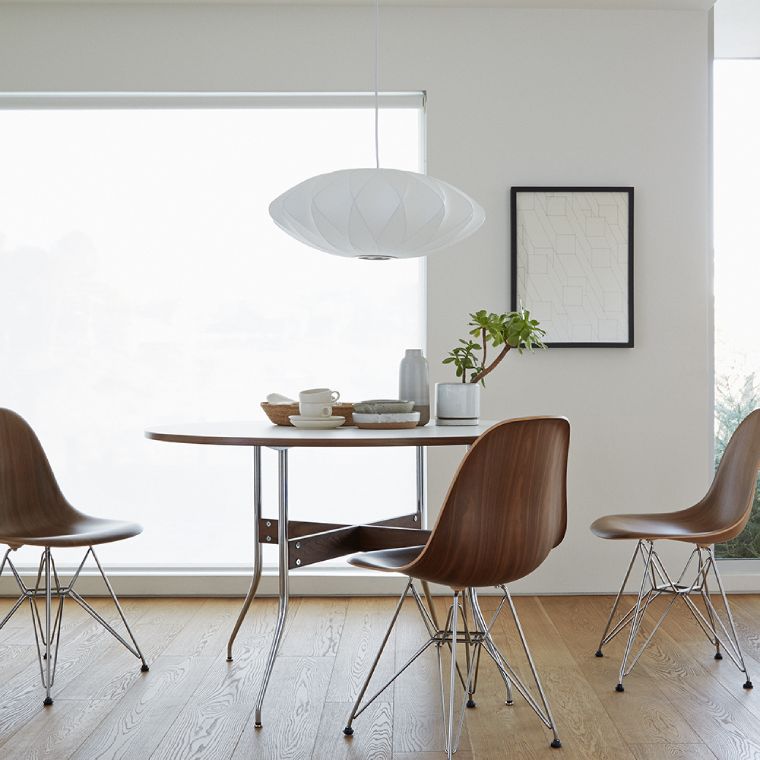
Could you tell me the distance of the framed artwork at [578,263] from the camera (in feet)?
12.9

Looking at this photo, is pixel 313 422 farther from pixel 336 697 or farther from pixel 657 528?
pixel 657 528

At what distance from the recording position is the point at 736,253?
414cm

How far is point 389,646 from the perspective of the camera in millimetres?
3133

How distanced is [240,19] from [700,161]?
84.6 inches

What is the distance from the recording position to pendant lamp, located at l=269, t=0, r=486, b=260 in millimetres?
2564

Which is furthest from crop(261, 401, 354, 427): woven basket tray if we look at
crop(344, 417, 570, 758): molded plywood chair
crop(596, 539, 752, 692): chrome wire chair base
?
crop(596, 539, 752, 692): chrome wire chair base

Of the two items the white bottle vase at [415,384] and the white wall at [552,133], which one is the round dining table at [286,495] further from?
the white wall at [552,133]

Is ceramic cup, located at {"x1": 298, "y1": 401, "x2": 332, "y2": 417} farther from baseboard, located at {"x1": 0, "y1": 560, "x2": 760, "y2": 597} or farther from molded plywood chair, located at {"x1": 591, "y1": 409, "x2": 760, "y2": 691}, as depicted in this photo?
baseboard, located at {"x1": 0, "y1": 560, "x2": 760, "y2": 597}

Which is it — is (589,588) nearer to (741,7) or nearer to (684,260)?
(684,260)

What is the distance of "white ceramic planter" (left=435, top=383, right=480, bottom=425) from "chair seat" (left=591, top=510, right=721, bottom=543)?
0.56 m

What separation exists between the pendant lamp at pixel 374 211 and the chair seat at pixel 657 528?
3.59 feet

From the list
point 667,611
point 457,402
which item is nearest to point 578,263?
point 457,402

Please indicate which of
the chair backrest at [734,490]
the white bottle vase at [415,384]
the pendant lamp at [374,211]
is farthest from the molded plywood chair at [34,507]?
the chair backrest at [734,490]

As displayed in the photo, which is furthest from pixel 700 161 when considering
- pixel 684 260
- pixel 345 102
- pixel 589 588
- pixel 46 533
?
pixel 46 533
